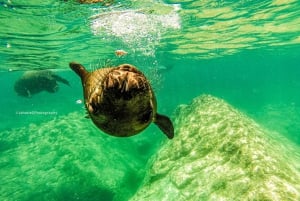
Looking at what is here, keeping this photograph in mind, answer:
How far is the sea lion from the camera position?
2.33 meters

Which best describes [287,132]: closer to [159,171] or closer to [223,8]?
[223,8]

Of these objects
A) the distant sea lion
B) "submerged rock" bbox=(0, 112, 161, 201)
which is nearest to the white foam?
the distant sea lion

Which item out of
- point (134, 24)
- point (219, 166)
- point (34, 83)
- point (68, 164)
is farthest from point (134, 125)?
point (34, 83)

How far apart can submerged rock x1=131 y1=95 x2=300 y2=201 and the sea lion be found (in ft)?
16.3

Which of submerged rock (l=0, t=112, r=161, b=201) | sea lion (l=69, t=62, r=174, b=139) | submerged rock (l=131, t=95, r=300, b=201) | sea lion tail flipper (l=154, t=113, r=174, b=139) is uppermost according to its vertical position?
sea lion (l=69, t=62, r=174, b=139)

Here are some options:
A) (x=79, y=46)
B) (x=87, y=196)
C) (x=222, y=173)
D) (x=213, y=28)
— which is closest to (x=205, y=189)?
(x=222, y=173)

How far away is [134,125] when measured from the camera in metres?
2.90

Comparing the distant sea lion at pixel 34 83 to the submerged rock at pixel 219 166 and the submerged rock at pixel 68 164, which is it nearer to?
the submerged rock at pixel 68 164

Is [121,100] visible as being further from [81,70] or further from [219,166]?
[219,166]

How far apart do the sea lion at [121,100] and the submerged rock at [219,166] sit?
195 inches

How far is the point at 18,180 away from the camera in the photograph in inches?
538

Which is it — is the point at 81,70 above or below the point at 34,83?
above

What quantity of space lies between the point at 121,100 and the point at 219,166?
269 inches

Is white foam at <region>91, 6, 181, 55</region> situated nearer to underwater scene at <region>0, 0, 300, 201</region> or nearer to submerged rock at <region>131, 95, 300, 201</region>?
underwater scene at <region>0, 0, 300, 201</region>
